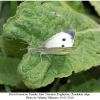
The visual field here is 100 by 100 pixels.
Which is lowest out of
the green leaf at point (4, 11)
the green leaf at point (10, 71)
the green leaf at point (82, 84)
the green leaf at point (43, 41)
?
the green leaf at point (82, 84)

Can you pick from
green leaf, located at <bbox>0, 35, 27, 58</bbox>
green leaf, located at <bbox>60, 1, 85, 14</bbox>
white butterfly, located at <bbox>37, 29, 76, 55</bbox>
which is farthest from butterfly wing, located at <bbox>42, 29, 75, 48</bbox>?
green leaf, located at <bbox>60, 1, 85, 14</bbox>

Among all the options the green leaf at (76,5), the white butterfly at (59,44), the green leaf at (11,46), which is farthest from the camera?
the green leaf at (76,5)

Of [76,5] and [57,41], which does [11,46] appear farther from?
[76,5]

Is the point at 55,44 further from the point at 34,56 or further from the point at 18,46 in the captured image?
the point at 18,46

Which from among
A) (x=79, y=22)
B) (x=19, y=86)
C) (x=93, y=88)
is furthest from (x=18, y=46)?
(x=93, y=88)

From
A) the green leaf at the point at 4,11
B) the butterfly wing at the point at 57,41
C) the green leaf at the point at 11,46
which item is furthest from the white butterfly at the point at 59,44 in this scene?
the green leaf at the point at 4,11

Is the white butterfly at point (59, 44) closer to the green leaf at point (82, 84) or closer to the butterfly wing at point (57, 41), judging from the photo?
the butterfly wing at point (57, 41)

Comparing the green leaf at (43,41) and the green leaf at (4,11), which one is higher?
the green leaf at (43,41)

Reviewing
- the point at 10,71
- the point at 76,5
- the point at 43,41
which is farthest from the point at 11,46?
the point at 76,5
